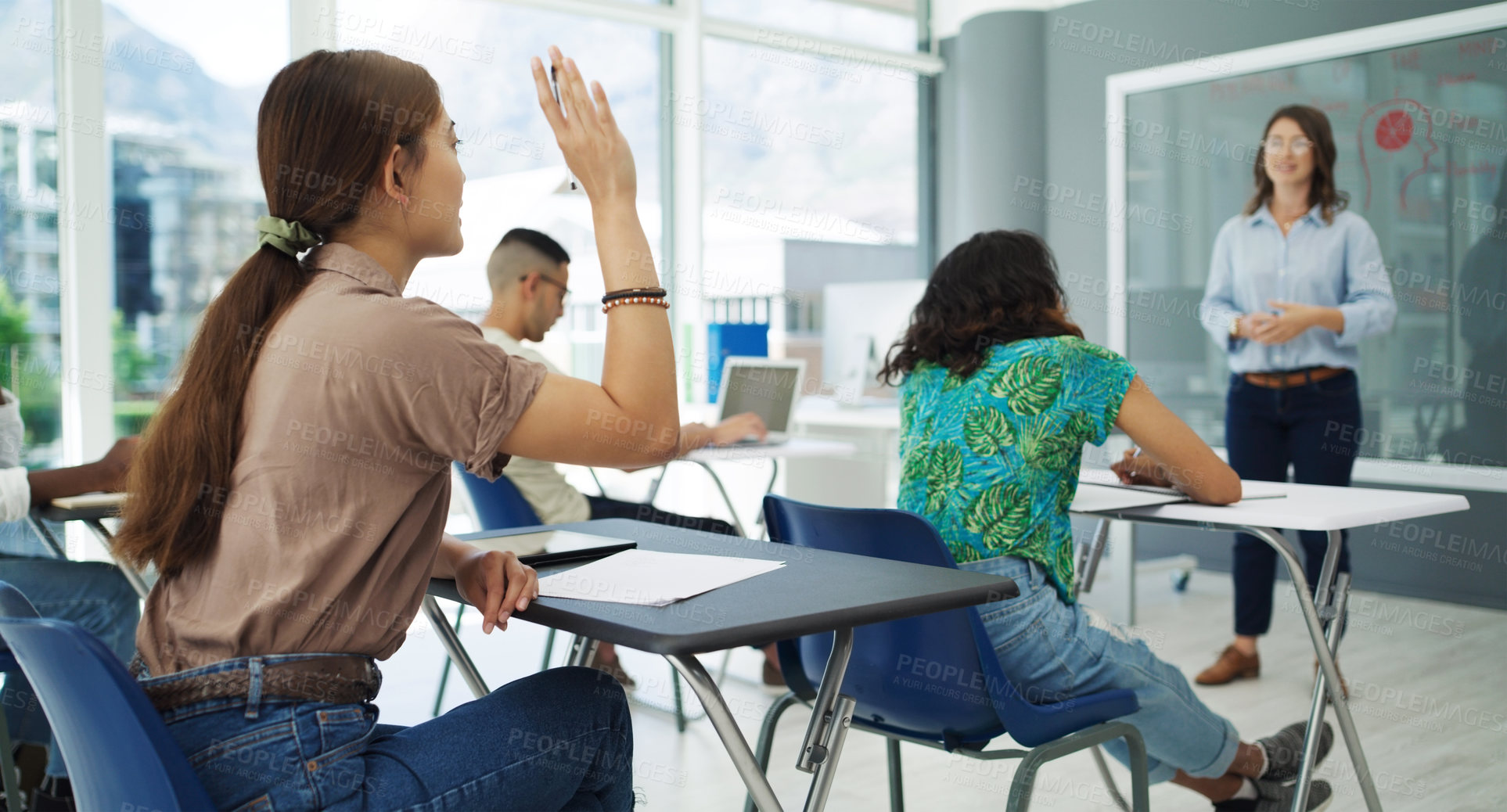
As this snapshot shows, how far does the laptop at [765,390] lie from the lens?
12.9ft

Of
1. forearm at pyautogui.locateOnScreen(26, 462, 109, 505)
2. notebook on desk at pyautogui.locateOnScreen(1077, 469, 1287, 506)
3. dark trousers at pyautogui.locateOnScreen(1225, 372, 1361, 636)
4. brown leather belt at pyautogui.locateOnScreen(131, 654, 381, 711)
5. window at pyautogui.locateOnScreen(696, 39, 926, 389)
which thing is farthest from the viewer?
window at pyautogui.locateOnScreen(696, 39, 926, 389)

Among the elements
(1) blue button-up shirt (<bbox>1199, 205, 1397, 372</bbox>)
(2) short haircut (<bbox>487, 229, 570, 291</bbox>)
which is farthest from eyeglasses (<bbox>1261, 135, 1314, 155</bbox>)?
(2) short haircut (<bbox>487, 229, 570, 291</bbox>)

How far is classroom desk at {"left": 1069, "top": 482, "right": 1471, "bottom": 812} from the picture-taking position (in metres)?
1.85

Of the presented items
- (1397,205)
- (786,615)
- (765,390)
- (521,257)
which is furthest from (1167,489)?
(1397,205)

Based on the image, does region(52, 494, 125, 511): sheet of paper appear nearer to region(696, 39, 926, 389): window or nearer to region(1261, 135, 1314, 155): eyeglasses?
region(1261, 135, 1314, 155): eyeglasses

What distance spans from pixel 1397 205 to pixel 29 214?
4676 mm

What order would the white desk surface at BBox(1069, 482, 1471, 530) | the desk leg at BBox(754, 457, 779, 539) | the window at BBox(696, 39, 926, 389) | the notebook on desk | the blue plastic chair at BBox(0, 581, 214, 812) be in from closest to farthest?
the blue plastic chair at BBox(0, 581, 214, 812)
the white desk surface at BBox(1069, 482, 1471, 530)
the notebook on desk
the desk leg at BBox(754, 457, 779, 539)
the window at BBox(696, 39, 926, 389)

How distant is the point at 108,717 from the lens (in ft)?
3.07

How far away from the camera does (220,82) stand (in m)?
4.16

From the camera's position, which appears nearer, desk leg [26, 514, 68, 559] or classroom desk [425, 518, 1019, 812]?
classroom desk [425, 518, 1019, 812]

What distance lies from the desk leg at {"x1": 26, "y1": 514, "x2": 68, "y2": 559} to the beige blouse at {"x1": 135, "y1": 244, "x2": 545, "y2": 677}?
1521 millimetres

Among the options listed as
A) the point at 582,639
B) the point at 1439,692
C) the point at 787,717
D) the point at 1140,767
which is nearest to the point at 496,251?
the point at 787,717

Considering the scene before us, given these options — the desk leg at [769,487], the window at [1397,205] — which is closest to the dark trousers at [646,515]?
the desk leg at [769,487]

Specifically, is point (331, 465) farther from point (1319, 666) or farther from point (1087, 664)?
point (1319, 666)
